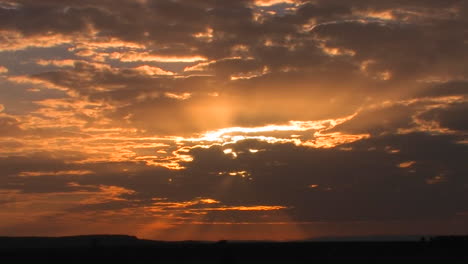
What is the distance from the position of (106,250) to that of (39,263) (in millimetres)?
11031

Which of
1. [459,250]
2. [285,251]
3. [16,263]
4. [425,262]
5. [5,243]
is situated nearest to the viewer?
[16,263]

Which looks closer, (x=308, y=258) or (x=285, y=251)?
(x=308, y=258)

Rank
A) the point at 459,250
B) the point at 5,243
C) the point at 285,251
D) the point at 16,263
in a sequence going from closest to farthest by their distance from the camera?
the point at 16,263 → the point at 285,251 → the point at 459,250 → the point at 5,243

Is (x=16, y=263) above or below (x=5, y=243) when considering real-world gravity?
below

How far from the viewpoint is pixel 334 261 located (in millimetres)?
52062

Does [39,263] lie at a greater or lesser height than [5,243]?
lesser

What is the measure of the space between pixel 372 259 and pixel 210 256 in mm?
14407

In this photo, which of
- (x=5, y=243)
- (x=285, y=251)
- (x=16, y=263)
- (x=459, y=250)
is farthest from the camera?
(x=5, y=243)

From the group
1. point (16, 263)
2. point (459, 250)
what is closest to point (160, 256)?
point (16, 263)

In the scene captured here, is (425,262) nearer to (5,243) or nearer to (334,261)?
(334,261)

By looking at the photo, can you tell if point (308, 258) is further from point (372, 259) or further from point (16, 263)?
point (16, 263)

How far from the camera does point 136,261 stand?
5047 cm

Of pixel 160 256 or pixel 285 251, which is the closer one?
pixel 160 256

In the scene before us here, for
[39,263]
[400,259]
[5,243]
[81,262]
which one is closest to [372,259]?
[400,259]
